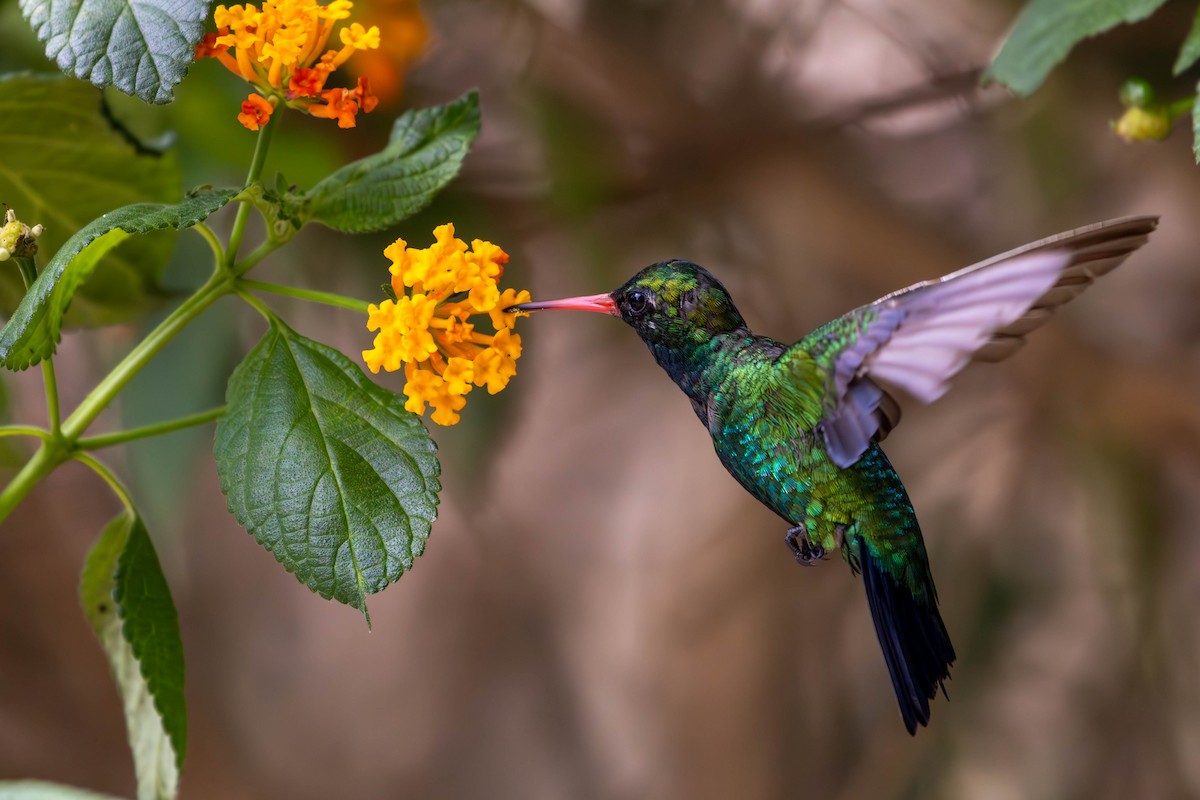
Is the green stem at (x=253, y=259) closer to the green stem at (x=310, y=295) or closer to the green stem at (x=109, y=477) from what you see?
the green stem at (x=310, y=295)

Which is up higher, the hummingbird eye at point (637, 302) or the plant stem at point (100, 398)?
the hummingbird eye at point (637, 302)

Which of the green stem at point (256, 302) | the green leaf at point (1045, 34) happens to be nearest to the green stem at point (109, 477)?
the green stem at point (256, 302)

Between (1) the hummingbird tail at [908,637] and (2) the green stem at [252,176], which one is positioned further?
(1) the hummingbird tail at [908,637]

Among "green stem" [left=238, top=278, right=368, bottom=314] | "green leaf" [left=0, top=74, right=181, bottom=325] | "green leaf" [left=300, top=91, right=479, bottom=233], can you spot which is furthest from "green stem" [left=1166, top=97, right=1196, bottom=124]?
"green leaf" [left=0, top=74, right=181, bottom=325]

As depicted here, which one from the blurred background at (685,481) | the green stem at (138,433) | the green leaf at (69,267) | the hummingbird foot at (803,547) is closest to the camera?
the green leaf at (69,267)

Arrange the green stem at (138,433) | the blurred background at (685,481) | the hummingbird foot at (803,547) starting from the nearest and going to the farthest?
the green stem at (138,433) → the hummingbird foot at (803,547) → the blurred background at (685,481)

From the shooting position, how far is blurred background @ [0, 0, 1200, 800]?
1.57 metres

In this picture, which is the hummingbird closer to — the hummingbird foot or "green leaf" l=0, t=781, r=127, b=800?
the hummingbird foot

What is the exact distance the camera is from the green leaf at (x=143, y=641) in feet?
2.40

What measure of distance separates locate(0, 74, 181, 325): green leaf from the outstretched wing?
1.65 ft

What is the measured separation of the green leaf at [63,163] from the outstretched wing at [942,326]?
50cm

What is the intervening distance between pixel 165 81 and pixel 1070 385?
145cm

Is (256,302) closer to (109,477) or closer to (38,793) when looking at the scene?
(109,477)

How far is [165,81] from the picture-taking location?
0.59 meters
